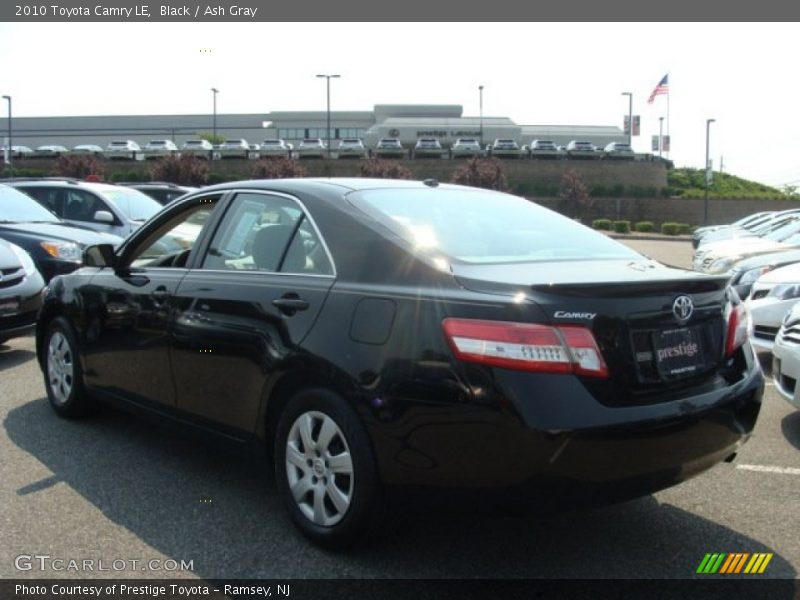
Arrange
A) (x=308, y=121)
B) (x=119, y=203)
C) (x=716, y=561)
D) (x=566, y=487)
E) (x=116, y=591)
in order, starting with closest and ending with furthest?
(x=566, y=487), (x=116, y=591), (x=716, y=561), (x=119, y=203), (x=308, y=121)

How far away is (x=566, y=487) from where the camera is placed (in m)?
2.77

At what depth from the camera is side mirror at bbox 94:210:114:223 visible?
11.1m

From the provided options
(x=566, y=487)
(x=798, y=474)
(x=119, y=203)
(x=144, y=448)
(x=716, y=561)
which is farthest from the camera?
(x=119, y=203)

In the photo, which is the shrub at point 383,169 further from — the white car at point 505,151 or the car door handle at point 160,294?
the car door handle at point 160,294

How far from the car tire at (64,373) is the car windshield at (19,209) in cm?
474

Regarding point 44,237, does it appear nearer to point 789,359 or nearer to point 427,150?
point 789,359

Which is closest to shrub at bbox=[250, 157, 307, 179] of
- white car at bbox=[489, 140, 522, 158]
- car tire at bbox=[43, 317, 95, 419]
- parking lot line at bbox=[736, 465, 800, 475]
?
white car at bbox=[489, 140, 522, 158]

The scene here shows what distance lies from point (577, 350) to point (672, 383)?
0.50 meters

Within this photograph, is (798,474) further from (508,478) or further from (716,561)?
(508,478)

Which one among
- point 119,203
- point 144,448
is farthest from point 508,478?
point 119,203

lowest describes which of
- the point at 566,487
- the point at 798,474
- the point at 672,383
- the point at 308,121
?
the point at 798,474

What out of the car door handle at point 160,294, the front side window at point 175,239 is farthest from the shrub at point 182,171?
the car door handle at point 160,294

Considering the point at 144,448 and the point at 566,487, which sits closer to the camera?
the point at 566,487

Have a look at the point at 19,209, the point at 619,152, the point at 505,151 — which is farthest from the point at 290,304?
the point at 619,152
